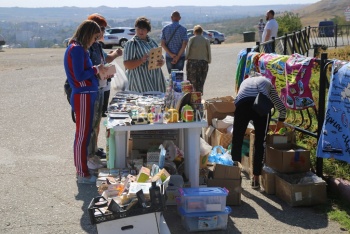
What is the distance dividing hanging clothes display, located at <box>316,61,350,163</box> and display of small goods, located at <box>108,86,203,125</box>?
1382 millimetres

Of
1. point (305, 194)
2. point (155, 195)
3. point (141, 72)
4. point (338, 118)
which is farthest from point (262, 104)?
point (141, 72)

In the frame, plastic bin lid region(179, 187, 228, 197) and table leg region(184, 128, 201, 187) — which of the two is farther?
table leg region(184, 128, 201, 187)

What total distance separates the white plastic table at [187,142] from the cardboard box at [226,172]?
22 cm

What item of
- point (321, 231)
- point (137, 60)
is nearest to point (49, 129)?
point (137, 60)

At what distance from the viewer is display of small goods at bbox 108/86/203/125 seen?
19.6 ft

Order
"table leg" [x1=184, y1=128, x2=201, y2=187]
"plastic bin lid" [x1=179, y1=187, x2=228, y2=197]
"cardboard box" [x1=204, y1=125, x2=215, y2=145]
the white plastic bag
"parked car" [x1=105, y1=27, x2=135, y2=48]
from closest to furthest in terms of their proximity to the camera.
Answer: "plastic bin lid" [x1=179, y1=187, x2=228, y2=197] < "table leg" [x1=184, y1=128, x2=201, y2=187] < the white plastic bag < "cardboard box" [x1=204, y1=125, x2=215, y2=145] < "parked car" [x1=105, y1=27, x2=135, y2=48]

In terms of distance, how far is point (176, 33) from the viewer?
11117mm

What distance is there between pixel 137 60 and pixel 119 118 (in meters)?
1.61

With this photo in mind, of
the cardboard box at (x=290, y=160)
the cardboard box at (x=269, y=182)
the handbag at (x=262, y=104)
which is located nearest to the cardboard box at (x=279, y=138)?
the cardboard box at (x=290, y=160)

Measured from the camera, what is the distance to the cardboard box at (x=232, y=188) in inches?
236

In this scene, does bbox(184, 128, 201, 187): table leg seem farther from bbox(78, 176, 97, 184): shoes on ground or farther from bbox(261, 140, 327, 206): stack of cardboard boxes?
bbox(78, 176, 97, 184): shoes on ground

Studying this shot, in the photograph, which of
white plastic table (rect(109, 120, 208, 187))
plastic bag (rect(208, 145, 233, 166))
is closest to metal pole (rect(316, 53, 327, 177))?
plastic bag (rect(208, 145, 233, 166))

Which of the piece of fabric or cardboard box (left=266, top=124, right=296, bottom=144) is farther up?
the piece of fabric

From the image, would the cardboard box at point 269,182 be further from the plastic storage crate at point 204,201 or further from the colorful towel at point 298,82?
the plastic storage crate at point 204,201
